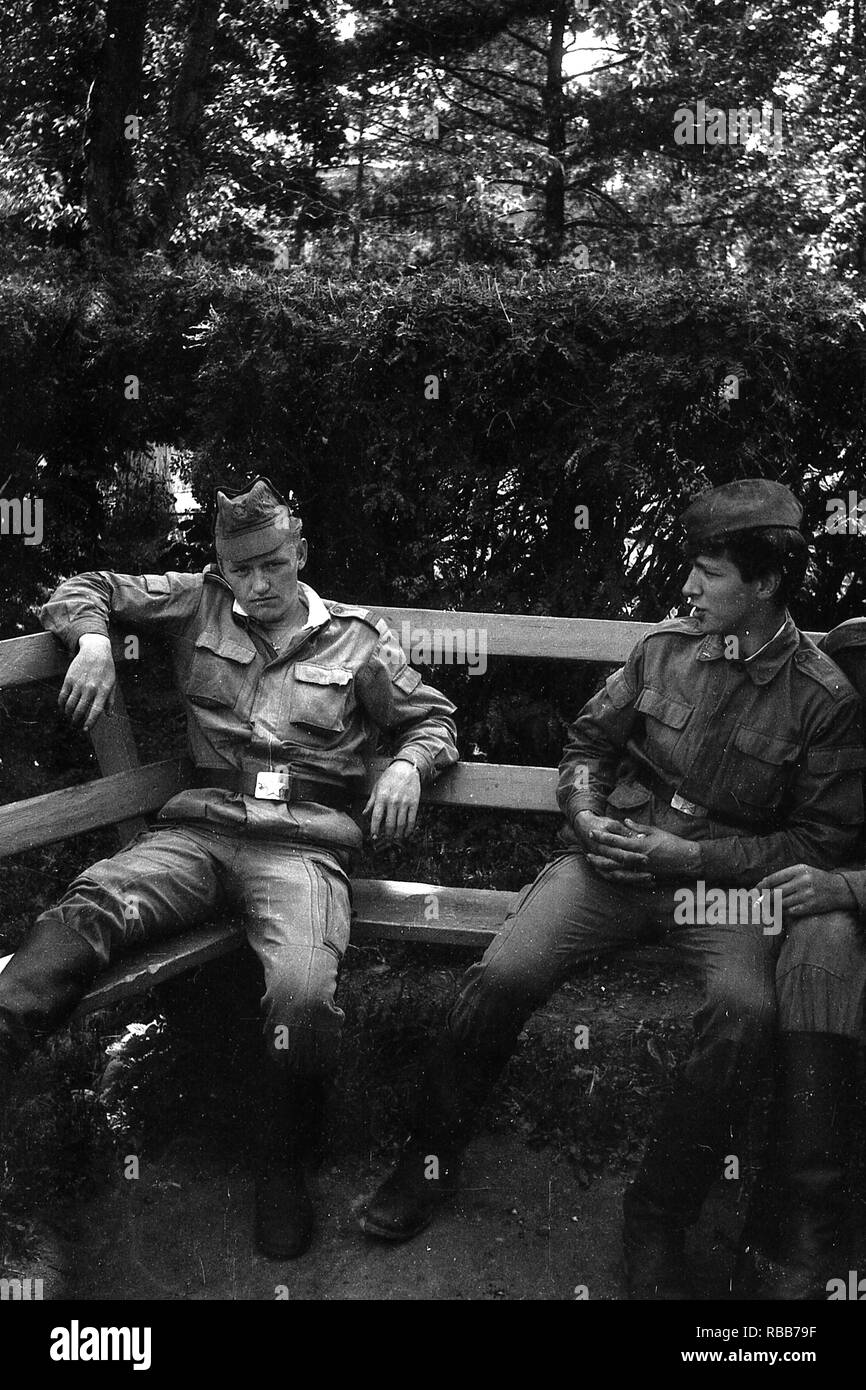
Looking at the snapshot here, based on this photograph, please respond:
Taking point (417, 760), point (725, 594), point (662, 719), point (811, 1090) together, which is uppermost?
point (725, 594)

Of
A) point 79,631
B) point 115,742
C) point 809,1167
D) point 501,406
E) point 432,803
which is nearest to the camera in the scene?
point 809,1167

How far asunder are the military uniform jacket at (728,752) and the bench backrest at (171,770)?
272 millimetres

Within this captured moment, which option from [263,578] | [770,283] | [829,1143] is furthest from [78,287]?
[829,1143]

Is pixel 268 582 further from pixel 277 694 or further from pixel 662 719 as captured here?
pixel 662 719

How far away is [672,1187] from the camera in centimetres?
318

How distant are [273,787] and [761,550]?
4.65ft

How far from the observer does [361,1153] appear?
380 cm

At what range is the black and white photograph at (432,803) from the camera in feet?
10.6

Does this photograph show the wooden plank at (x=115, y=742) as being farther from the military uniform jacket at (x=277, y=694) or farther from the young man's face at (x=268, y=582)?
the young man's face at (x=268, y=582)

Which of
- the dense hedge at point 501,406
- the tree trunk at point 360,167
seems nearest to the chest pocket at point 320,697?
the dense hedge at point 501,406

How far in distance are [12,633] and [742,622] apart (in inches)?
127

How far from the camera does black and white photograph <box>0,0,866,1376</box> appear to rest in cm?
323

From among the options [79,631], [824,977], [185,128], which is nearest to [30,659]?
[79,631]

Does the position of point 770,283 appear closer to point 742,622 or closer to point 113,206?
point 742,622
